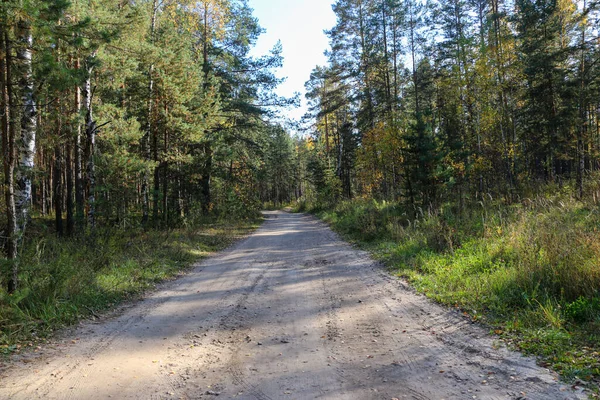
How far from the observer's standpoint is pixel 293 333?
471 cm

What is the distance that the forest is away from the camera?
5.50m

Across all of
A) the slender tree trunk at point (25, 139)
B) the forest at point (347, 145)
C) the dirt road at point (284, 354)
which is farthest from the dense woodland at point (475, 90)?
the slender tree trunk at point (25, 139)

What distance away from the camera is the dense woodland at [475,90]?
16078 millimetres

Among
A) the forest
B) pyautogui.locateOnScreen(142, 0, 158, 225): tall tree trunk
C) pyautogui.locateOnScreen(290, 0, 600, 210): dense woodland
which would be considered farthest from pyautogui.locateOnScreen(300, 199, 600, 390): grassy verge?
pyautogui.locateOnScreen(142, 0, 158, 225): tall tree trunk

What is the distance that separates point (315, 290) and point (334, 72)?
80.1 feet

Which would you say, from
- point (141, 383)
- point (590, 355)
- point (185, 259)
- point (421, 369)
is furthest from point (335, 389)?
point (185, 259)

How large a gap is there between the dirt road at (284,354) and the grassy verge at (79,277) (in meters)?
0.58

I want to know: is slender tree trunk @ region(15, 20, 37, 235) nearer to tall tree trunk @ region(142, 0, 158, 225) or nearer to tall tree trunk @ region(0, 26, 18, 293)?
tall tree trunk @ region(0, 26, 18, 293)

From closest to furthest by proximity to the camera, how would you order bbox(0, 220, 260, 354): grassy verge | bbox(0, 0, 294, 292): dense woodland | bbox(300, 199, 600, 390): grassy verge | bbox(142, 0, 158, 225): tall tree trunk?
bbox(300, 199, 600, 390): grassy verge, bbox(0, 220, 260, 354): grassy verge, bbox(0, 0, 294, 292): dense woodland, bbox(142, 0, 158, 225): tall tree trunk

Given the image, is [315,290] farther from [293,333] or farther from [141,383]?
[141,383]

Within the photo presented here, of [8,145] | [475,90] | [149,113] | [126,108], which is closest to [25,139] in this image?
[8,145]

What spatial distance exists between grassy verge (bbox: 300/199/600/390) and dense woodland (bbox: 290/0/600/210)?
5.66m

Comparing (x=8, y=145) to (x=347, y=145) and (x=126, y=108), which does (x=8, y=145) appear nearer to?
(x=126, y=108)

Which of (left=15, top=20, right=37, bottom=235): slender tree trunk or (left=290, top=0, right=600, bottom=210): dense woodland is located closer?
(left=15, top=20, right=37, bottom=235): slender tree trunk
